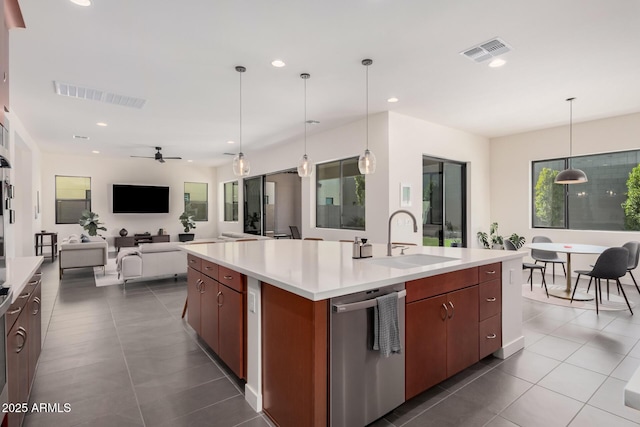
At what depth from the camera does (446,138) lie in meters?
6.25

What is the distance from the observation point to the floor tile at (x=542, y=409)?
1971mm

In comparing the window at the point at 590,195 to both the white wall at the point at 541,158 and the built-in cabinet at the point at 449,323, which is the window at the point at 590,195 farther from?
the built-in cabinet at the point at 449,323

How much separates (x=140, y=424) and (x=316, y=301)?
1.43 meters

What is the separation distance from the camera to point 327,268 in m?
2.16

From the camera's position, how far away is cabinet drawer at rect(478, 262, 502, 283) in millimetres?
2572

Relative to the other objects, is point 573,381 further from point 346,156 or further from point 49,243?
point 49,243

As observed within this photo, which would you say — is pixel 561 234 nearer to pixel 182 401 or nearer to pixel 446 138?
pixel 446 138

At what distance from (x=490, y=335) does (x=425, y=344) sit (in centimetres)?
89

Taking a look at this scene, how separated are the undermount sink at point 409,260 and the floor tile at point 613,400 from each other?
1279 mm

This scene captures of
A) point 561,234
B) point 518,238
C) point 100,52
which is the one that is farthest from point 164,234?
point 561,234

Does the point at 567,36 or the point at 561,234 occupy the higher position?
the point at 567,36

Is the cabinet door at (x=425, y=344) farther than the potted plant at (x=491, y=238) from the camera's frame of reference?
No

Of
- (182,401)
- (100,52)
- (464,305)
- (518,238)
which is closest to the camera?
(182,401)

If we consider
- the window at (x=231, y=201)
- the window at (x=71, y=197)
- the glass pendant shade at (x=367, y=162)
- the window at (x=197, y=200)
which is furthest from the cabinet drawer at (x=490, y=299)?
the window at (x=71, y=197)
